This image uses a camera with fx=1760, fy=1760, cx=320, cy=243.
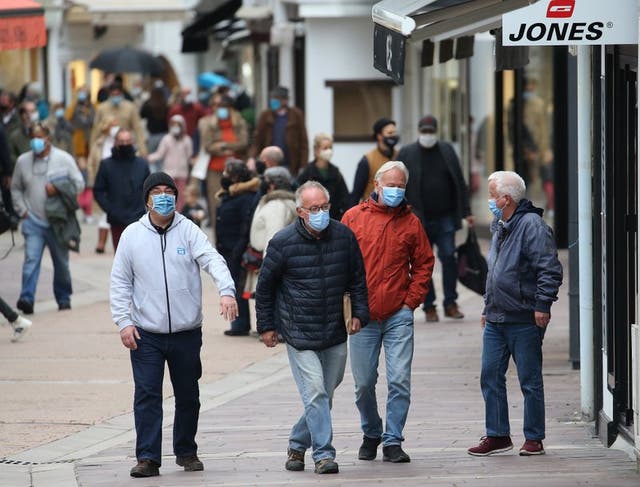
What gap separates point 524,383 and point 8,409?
12.4ft

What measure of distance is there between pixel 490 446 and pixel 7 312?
19.7 ft

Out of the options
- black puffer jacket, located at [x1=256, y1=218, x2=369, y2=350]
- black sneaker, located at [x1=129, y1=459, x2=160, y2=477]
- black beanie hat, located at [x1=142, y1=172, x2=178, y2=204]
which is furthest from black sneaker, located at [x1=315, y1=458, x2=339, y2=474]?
black beanie hat, located at [x1=142, y1=172, x2=178, y2=204]

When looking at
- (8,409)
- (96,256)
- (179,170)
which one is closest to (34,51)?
(179,170)

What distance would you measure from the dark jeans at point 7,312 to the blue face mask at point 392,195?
5.69 m

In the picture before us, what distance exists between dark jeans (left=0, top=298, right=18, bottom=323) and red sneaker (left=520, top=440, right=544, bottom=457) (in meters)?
6.05

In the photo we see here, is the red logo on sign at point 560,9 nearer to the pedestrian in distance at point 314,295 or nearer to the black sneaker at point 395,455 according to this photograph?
the pedestrian in distance at point 314,295

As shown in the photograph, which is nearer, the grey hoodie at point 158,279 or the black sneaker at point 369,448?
the grey hoodie at point 158,279

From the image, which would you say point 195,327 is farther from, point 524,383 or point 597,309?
point 597,309

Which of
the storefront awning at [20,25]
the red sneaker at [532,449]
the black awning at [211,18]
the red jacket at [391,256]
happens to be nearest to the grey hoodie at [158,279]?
the red jacket at [391,256]

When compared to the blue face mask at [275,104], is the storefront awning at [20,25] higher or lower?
higher

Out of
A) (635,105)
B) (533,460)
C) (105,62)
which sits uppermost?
(105,62)

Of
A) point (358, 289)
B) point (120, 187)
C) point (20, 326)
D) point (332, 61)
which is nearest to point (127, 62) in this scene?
point (332, 61)

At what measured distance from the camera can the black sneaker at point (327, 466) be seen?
934 centimetres

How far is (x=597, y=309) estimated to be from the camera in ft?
35.0
